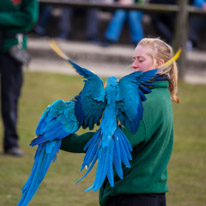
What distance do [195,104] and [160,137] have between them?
574 cm

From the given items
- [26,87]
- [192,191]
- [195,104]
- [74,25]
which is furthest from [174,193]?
[74,25]

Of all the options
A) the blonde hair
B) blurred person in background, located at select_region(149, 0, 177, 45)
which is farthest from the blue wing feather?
blurred person in background, located at select_region(149, 0, 177, 45)

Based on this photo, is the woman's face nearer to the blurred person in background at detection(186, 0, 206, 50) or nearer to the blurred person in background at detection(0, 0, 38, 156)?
the blurred person in background at detection(0, 0, 38, 156)

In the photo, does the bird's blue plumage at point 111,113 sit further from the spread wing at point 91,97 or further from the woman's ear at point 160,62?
the woman's ear at point 160,62

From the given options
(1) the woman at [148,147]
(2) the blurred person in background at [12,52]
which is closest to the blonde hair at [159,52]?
(1) the woman at [148,147]

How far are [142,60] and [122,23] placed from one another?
7874 millimetres

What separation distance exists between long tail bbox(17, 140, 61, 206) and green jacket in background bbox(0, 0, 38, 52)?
3186 mm

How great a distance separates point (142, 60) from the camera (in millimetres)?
2803

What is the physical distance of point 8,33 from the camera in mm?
5707

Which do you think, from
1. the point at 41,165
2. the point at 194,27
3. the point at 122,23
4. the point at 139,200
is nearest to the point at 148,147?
the point at 139,200

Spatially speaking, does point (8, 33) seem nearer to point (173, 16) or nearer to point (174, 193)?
point (174, 193)

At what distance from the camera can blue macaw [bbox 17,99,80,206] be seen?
8.48ft

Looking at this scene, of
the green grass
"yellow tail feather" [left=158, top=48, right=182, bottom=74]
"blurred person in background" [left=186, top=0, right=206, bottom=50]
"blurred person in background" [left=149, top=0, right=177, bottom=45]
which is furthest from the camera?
"blurred person in background" [left=186, top=0, right=206, bottom=50]

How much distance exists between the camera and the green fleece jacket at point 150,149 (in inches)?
105
